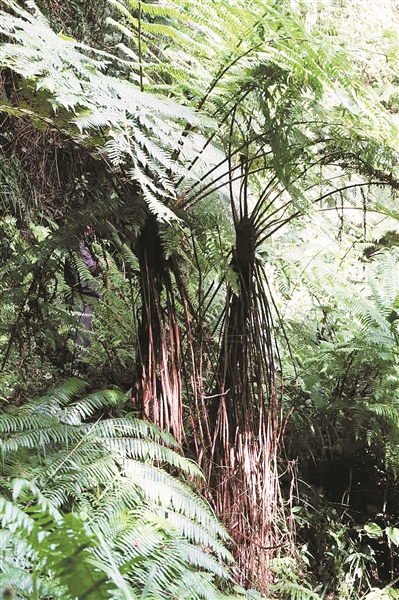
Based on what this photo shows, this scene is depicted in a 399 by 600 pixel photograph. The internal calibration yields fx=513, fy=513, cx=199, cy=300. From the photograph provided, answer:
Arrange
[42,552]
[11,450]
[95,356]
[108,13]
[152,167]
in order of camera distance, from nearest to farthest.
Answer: [42,552], [11,450], [152,167], [95,356], [108,13]

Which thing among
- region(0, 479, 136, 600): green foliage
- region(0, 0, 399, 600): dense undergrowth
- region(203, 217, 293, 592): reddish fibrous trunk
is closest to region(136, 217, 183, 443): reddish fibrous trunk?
region(0, 0, 399, 600): dense undergrowth

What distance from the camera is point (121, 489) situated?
103 cm

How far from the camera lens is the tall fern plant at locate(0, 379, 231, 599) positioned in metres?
0.89

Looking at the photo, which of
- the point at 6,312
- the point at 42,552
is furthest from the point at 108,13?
the point at 42,552

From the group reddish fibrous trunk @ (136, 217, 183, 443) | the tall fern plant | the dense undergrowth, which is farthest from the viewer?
reddish fibrous trunk @ (136, 217, 183, 443)

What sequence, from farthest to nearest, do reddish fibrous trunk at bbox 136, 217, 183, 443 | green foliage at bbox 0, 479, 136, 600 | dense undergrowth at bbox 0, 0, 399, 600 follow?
reddish fibrous trunk at bbox 136, 217, 183, 443
dense undergrowth at bbox 0, 0, 399, 600
green foliage at bbox 0, 479, 136, 600

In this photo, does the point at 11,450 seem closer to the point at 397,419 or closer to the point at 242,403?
the point at 242,403

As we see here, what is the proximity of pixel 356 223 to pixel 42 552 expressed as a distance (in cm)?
375

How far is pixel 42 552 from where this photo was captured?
461 mm

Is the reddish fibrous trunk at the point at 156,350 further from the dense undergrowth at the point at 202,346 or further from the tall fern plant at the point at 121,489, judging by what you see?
the tall fern plant at the point at 121,489

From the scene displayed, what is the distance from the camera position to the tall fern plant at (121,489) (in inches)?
35.2

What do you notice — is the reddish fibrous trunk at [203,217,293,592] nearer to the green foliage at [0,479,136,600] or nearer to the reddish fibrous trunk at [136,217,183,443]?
the reddish fibrous trunk at [136,217,183,443]

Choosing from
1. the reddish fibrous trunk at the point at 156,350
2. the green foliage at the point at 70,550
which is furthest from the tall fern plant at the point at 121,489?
the green foliage at the point at 70,550

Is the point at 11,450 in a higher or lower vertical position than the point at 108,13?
lower
